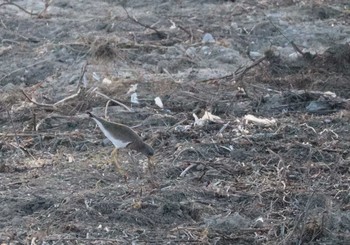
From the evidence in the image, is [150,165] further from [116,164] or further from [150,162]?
[116,164]

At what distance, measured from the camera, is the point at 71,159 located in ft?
21.7

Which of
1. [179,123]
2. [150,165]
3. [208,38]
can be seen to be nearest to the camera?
[150,165]

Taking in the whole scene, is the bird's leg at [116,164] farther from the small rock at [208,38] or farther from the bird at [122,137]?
the small rock at [208,38]

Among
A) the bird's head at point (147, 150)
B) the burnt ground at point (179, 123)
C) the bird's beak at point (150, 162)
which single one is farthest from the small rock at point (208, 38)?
the bird's head at point (147, 150)

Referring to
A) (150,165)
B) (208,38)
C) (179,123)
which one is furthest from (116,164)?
(208,38)

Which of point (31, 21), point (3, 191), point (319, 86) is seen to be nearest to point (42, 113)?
point (3, 191)

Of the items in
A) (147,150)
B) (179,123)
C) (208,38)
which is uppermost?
(147,150)

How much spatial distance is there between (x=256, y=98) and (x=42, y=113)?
1.73m

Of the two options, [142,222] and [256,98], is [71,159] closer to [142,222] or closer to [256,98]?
[142,222]

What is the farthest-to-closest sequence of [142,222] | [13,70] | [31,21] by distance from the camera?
[31,21]
[13,70]
[142,222]

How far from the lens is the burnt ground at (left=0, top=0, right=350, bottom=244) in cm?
545

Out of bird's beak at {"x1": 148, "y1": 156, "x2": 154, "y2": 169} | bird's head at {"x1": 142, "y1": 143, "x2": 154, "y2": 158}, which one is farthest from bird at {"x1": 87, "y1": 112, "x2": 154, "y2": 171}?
bird's beak at {"x1": 148, "y1": 156, "x2": 154, "y2": 169}

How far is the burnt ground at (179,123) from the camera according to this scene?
17.9 feet

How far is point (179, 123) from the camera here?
7281 mm
